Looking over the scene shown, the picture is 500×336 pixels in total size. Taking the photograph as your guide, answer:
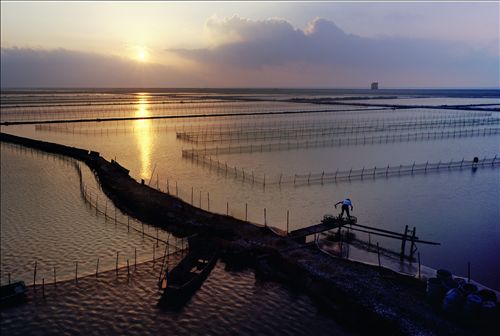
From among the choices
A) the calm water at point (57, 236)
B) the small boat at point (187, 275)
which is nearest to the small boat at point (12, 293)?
the calm water at point (57, 236)

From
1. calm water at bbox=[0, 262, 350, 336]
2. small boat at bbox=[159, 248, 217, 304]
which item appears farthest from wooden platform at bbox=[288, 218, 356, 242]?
small boat at bbox=[159, 248, 217, 304]

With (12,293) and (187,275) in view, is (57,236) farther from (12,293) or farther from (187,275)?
(187,275)

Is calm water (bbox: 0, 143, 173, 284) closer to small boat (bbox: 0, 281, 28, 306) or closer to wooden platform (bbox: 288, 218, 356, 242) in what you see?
small boat (bbox: 0, 281, 28, 306)

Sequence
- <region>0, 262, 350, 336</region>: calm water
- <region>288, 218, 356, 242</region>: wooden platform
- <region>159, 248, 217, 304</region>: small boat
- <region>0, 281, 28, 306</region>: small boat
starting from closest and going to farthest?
<region>0, 262, 350, 336</region>: calm water → <region>0, 281, 28, 306</region>: small boat → <region>159, 248, 217, 304</region>: small boat → <region>288, 218, 356, 242</region>: wooden platform

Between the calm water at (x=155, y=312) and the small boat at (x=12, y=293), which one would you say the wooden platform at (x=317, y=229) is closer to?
the calm water at (x=155, y=312)

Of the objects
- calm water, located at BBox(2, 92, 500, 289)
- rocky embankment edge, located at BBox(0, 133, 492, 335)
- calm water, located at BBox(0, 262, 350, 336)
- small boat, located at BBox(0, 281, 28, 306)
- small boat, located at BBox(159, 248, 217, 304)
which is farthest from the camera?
calm water, located at BBox(2, 92, 500, 289)

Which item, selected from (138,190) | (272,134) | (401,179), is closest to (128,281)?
(138,190)

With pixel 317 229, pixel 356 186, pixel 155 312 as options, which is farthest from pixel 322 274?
pixel 356 186
